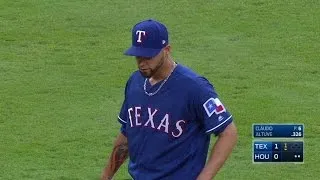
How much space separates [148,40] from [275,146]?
3626 millimetres

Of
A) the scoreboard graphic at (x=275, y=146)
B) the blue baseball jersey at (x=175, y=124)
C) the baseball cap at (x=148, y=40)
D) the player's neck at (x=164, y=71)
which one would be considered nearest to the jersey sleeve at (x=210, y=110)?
the blue baseball jersey at (x=175, y=124)

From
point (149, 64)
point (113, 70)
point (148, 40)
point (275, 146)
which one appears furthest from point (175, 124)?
point (113, 70)

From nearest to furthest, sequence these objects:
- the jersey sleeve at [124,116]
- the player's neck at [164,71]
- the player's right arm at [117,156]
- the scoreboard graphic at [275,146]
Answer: the player's neck at [164,71]
the jersey sleeve at [124,116]
the player's right arm at [117,156]
the scoreboard graphic at [275,146]

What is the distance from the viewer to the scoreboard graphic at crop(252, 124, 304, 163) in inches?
357

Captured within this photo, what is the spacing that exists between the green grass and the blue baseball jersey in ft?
10.9

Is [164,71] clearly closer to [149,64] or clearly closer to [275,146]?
→ [149,64]

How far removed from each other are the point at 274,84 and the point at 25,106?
8.52 ft

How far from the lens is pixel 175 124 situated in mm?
5621

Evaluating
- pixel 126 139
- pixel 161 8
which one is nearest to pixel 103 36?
pixel 161 8

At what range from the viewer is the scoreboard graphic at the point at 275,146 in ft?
29.8

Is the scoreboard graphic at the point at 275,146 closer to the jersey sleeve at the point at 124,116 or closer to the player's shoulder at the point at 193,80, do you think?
the jersey sleeve at the point at 124,116

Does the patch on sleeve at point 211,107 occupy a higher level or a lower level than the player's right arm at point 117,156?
higher

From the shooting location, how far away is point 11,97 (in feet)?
36.3

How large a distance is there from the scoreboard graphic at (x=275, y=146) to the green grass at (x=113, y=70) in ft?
0.27
